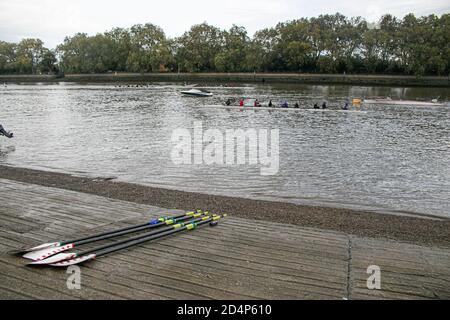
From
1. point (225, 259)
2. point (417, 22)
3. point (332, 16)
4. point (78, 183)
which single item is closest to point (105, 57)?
point (332, 16)

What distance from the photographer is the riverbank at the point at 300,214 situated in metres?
10.1

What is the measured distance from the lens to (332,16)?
140250 mm

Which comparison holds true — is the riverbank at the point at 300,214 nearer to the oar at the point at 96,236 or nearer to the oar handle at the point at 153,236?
the oar handle at the point at 153,236

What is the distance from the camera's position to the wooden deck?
19.4 feet

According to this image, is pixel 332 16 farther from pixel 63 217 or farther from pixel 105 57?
pixel 63 217

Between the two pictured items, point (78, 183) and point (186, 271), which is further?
point (78, 183)

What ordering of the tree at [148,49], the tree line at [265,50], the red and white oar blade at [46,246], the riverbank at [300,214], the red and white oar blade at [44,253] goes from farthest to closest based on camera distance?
the tree at [148,49]
the tree line at [265,50]
the riverbank at [300,214]
the red and white oar blade at [46,246]
the red and white oar blade at [44,253]

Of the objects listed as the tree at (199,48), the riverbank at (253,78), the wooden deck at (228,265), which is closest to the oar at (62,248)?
the wooden deck at (228,265)

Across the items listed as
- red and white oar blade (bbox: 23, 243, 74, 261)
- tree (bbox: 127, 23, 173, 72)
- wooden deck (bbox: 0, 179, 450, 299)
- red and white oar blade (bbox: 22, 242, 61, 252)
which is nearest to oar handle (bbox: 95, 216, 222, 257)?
wooden deck (bbox: 0, 179, 450, 299)

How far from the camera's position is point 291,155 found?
2352cm

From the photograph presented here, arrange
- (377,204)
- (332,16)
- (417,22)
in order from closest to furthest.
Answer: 1. (377,204)
2. (417,22)
3. (332,16)

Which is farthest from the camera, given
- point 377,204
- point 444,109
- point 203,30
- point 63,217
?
point 203,30

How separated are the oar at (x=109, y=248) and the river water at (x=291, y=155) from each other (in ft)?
23.4
